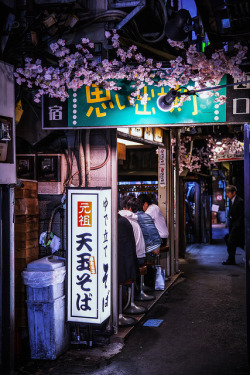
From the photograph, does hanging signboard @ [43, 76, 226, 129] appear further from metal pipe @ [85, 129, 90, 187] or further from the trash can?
the trash can

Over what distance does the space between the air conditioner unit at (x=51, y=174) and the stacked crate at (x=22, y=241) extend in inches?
14.9

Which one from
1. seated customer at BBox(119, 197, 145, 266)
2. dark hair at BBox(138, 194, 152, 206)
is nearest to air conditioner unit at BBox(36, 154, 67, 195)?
seated customer at BBox(119, 197, 145, 266)

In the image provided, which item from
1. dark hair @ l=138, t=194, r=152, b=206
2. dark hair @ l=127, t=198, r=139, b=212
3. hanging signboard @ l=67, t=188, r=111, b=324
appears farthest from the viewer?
dark hair @ l=138, t=194, r=152, b=206

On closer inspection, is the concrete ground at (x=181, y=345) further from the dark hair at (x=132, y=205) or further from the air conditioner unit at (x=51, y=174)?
the air conditioner unit at (x=51, y=174)

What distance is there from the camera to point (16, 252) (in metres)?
7.47

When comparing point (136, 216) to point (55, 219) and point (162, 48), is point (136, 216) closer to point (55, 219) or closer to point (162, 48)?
point (55, 219)

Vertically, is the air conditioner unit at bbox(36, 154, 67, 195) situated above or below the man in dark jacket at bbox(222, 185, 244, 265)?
above

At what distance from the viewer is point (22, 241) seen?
297 inches

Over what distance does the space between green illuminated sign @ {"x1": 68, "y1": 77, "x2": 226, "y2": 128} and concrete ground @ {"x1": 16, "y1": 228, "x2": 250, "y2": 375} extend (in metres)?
3.95

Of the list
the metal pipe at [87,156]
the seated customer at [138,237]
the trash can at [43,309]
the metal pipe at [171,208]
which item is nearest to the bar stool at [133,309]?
the seated customer at [138,237]

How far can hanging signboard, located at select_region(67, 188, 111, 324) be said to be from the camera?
724 centimetres

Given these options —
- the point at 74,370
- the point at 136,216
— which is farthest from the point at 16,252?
the point at 136,216

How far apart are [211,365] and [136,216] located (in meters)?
3.71

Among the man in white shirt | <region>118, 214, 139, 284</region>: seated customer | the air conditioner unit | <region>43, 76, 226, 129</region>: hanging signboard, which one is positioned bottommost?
<region>118, 214, 139, 284</region>: seated customer
